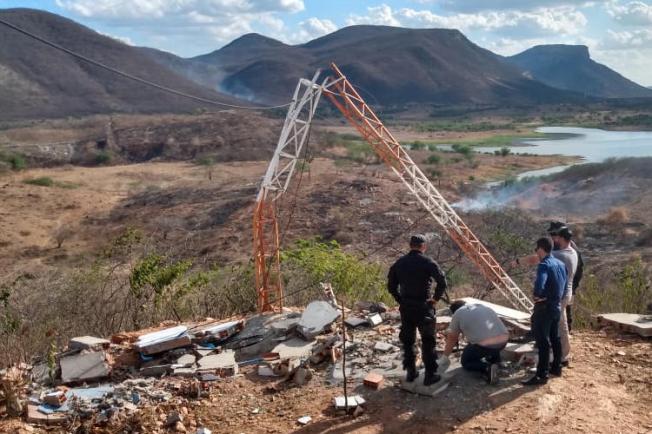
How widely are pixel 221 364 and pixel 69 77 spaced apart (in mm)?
86110

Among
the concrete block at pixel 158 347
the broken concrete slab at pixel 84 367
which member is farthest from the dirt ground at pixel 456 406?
the concrete block at pixel 158 347

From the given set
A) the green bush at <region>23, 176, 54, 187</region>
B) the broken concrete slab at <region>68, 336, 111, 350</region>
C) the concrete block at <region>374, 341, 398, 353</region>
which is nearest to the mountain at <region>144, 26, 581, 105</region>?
the green bush at <region>23, 176, 54, 187</region>

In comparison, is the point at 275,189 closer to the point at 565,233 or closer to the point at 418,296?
the point at 418,296

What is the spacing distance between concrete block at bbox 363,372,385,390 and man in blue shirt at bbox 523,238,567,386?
1.57 metres

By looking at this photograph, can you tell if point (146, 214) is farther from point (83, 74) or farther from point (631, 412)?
point (83, 74)

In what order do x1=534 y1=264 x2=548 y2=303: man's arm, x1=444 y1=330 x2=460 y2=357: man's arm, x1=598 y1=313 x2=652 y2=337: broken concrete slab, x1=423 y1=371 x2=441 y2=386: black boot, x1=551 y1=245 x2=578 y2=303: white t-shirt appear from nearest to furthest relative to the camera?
x1=534 y1=264 x2=548 y2=303: man's arm < x1=423 y1=371 x2=441 y2=386: black boot < x1=444 y1=330 x2=460 y2=357: man's arm < x1=551 y1=245 x2=578 y2=303: white t-shirt < x1=598 y1=313 x2=652 y2=337: broken concrete slab

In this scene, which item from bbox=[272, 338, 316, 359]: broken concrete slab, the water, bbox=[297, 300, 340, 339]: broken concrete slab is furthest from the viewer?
the water

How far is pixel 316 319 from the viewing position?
30.4 feet

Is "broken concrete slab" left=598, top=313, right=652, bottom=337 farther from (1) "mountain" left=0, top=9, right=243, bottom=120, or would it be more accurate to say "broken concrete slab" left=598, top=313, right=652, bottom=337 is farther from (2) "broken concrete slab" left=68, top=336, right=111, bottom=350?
(1) "mountain" left=0, top=9, right=243, bottom=120

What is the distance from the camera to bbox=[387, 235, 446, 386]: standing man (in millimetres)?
6605

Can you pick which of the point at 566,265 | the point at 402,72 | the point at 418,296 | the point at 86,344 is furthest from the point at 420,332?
the point at 402,72

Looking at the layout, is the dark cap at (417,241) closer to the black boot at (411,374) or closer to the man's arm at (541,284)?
the man's arm at (541,284)

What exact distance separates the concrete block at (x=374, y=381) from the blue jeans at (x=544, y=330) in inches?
67.8

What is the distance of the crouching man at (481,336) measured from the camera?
6.80m
